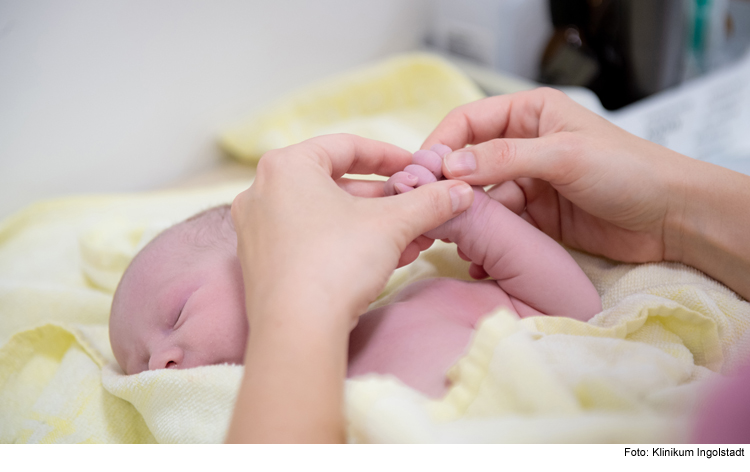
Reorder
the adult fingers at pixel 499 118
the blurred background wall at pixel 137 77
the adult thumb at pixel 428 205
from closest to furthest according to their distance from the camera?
the adult thumb at pixel 428 205 → the adult fingers at pixel 499 118 → the blurred background wall at pixel 137 77

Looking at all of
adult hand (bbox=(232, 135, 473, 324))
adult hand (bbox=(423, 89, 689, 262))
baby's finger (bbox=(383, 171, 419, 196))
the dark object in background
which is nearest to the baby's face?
adult hand (bbox=(232, 135, 473, 324))

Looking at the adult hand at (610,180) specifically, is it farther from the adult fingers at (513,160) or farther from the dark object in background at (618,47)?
the dark object in background at (618,47)

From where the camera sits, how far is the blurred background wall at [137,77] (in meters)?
1.17

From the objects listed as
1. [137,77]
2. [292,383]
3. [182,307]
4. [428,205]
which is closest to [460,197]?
[428,205]

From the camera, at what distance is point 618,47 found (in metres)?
1.46

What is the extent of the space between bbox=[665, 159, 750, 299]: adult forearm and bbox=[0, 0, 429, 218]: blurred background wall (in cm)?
113

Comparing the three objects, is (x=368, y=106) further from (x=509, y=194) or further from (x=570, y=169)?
(x=570, y=169)

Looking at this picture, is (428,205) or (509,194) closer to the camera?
(428,205)

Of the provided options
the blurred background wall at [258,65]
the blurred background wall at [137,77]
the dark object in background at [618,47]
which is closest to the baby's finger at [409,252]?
the blurred background wall at [258,65]

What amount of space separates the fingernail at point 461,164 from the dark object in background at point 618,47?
0.98 m

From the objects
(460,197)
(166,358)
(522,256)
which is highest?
(460,197)

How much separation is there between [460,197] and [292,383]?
32cm

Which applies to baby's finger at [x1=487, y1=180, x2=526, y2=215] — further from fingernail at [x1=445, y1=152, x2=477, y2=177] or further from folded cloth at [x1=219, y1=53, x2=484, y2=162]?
folded cloth at [x1=219, y1=53, x2=484, y2=162]

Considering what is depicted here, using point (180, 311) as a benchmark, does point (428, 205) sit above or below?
above
